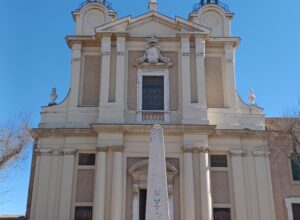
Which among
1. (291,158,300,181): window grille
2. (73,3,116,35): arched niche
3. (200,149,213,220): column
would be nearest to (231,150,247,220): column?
(200,149,213,220): column

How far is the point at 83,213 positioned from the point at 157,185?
9.21 meters

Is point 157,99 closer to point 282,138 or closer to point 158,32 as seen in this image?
point 158,32

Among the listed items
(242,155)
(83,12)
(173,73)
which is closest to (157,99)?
(173,73)

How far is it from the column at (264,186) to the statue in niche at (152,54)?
21.8 feet

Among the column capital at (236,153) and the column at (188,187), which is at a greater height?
the column capital at (236,153)

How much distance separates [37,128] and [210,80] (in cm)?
901

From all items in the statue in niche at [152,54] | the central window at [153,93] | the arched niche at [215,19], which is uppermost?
the arched niche at [215,19]

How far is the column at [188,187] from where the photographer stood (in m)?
18.5

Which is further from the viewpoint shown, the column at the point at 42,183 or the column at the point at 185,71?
the column at the point at 185,71

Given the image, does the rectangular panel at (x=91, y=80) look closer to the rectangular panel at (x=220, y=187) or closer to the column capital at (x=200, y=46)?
the column capital at (x=200, y=46)

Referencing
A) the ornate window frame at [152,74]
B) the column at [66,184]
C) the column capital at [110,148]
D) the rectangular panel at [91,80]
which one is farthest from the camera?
the rectangular panel at [91,80]

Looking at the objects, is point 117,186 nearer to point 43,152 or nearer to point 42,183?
point 42,183

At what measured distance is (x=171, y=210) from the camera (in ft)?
62.4

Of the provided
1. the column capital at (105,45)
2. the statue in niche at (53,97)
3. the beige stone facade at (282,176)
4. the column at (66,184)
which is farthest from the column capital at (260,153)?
the statue in niche at (53,97)
